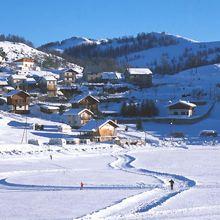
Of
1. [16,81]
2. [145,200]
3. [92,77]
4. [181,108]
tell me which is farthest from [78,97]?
[145,200]

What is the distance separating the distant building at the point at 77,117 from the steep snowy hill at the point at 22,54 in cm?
5421

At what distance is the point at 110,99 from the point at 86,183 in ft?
149

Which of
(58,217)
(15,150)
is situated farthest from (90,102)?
(58,217)

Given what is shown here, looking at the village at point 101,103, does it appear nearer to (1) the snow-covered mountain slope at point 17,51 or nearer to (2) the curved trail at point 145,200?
(2) the curved trail at point 145,200

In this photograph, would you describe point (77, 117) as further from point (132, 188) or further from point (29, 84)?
point (132, 188)

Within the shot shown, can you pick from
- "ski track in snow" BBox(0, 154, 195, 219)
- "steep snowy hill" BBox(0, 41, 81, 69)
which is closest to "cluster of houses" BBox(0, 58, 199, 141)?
"steep snowy hill" BBox(0, 41, 81, 69)

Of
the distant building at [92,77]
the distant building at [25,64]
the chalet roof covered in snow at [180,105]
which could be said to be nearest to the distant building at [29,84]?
the distant building at [92,77]

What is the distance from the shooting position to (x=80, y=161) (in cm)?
3703

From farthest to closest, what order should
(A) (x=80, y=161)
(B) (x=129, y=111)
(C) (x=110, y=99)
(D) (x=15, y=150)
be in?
1. (C) (x=110, y=99)
2. (B) (x=129, y=111)
3. (D) (x=15, y=150)
4. (A) (x=80, y=161)

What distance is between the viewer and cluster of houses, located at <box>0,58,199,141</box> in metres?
52.1

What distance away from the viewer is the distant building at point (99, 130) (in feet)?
168

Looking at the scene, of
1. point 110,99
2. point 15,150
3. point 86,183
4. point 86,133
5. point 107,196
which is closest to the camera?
point 107,196

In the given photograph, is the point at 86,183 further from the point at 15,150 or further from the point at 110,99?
the point at 110,99

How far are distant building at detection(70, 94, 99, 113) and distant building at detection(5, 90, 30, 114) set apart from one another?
565 centimetres
